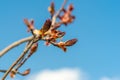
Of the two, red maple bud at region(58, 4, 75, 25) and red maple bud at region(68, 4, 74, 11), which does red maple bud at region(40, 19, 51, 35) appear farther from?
red maple bud at region(68, 4, 74, 11)

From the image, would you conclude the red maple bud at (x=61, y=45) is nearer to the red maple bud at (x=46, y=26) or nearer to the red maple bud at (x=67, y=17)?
the red maple bud at (x=46, y=26)

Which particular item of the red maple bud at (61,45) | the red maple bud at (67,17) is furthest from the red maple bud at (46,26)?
the red maple bud at (61,45)

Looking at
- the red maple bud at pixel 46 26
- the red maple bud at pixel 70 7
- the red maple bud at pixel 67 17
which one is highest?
the red maple bud at pixel 70 7

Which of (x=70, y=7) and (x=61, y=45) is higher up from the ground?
(x=70, y=7)

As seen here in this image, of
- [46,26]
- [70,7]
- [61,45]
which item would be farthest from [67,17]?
[61,45]

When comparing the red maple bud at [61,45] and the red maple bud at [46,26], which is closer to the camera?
the red maple bud at [46,26]

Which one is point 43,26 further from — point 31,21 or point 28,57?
point 28,57

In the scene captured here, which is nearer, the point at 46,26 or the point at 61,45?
the point at 46,26

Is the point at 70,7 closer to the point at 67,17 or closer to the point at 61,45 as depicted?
the point at 67,17

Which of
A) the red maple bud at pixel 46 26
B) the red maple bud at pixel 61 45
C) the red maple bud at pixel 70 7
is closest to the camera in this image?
the red maple bud at pixel 46 26

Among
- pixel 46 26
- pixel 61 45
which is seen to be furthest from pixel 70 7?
pixel 61 45

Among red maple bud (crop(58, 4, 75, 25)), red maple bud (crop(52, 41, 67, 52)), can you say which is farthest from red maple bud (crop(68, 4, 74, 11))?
red maple bud (crop(52, 41, 67, 52))

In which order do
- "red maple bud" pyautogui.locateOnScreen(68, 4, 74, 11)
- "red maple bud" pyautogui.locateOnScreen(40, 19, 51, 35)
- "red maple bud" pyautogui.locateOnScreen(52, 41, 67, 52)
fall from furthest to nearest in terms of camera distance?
"red maple bud" pyautogui.locateOnScreen(52, 41, 67, 52), "red maple bud" pyautogui.locateOnScreen(68, 4, 74, 11), "red maple bud" pyautogui.locateOnScreen(40, 19, 51, 35)
